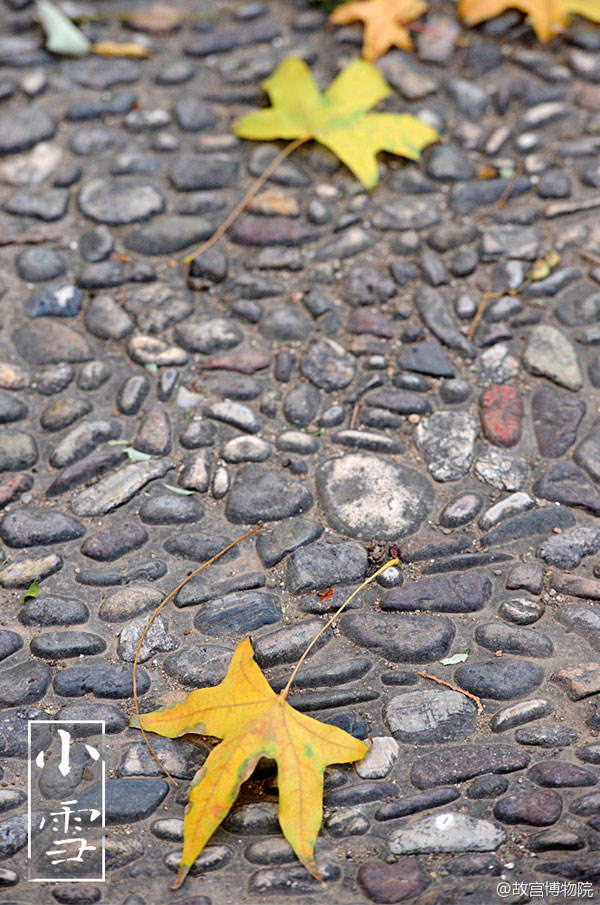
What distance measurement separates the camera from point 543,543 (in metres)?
2.24

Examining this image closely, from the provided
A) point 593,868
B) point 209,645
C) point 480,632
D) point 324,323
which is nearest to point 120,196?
point 324,323

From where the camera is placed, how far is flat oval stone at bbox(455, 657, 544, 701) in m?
1.97

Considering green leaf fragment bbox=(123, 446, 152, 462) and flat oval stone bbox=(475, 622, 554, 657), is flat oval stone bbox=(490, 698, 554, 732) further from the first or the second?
green leaf fragment bbox=(123, 446, 152, 462)

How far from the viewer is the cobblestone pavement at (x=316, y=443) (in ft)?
5.92

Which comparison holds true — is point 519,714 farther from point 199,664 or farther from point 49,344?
point 49,344

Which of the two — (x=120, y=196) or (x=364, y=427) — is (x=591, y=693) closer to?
(x=364, y=427)

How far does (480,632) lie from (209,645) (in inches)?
26.6

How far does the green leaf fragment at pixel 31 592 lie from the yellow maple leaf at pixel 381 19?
2457mm

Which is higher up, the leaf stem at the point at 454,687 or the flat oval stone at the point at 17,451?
the flat oval stone at the point at 17,451

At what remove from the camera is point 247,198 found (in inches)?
119

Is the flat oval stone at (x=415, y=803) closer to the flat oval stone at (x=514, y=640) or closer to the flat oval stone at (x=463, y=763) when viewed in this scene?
the flat oval stone at (x=463, y=763)

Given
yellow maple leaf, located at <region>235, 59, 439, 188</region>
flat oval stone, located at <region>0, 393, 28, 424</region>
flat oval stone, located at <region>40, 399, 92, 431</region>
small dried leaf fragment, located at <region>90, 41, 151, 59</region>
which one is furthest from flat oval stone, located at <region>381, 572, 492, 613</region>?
small dried leaf fragment, located at <region>90, 41, 151, 59</region>

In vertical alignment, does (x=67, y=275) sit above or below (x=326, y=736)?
above

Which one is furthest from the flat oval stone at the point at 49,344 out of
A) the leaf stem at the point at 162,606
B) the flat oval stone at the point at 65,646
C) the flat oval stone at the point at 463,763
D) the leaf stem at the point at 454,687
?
the flat oval stone at the point at 463,763
